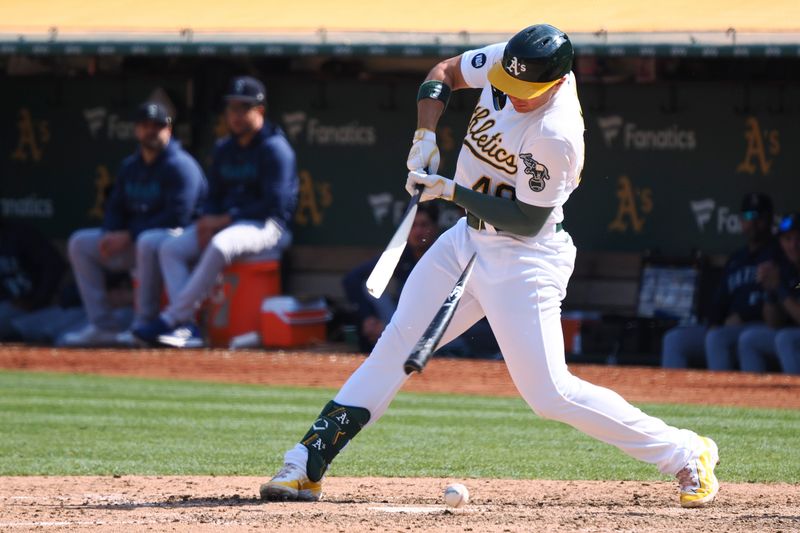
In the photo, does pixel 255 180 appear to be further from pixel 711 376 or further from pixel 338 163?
pixel 711 376

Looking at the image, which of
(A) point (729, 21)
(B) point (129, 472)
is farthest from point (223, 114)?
(B) point (129, 472)

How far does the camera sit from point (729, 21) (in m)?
9.87

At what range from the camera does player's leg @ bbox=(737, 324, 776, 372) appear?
9453 mm

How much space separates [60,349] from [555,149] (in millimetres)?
7376

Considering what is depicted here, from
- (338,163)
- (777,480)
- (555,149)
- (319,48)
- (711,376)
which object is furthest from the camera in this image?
(338,163)

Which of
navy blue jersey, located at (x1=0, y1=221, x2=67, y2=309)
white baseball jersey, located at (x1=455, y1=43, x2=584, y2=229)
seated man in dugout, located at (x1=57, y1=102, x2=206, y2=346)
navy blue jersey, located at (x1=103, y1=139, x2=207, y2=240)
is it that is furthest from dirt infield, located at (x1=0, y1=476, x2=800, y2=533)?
navy blue jersey, located at (x1=0, y1=221, x2=67, y2=309)

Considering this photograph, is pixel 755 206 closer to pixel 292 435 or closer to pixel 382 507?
pixel 292 435

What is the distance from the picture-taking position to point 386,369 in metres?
4.83

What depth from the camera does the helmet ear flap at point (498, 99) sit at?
4754 mm

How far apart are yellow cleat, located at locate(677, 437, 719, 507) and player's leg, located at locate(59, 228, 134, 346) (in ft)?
24.1

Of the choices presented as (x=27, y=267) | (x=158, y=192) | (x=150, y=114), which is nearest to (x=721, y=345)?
(x=158, y=192)

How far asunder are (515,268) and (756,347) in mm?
5312

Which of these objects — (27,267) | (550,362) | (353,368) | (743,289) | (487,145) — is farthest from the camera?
(27,267)

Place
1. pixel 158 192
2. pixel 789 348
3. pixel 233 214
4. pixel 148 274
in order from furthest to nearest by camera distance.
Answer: pixel 158 192 → pixel 148 274 → pixel 233 214 → pixel 789 348
